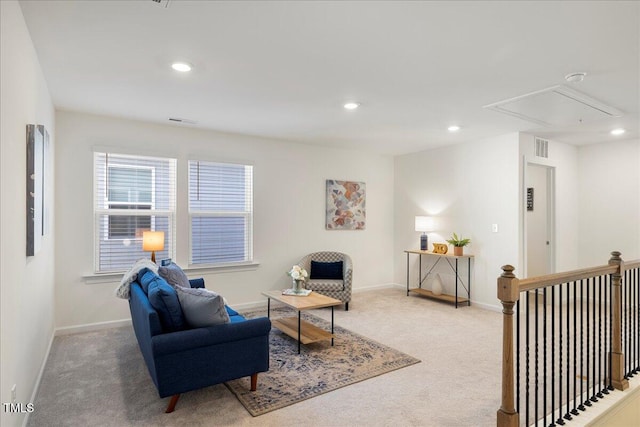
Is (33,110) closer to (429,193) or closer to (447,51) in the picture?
A: (447,51)

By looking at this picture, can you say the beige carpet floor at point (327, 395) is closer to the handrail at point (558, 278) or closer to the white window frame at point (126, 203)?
the handrail at point (558, 278)

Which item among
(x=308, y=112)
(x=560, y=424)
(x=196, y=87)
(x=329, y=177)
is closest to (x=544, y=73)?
(x=308, y=112)

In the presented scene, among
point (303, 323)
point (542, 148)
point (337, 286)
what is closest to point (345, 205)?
point (337, 286)

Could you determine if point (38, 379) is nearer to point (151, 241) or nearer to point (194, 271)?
point (151, 241)

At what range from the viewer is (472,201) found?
18.0ft

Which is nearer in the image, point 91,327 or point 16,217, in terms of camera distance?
point 16,217

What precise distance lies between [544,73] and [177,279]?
363 centimetres

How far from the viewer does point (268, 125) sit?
4.66m

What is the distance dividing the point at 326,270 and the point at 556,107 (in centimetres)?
354

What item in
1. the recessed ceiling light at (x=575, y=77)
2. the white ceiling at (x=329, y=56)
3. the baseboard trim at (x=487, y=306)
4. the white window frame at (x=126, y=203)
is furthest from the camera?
the baseboard trim at (x=487, y=306)

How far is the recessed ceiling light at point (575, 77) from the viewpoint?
9.55 feet

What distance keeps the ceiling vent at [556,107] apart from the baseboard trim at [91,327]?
485cm

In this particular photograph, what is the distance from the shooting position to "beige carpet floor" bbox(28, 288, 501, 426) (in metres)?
2.39

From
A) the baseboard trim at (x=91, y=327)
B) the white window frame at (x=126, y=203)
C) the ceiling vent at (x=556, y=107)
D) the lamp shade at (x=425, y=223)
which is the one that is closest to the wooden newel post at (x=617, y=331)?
the ceiling vent at (x=556, y=107)
